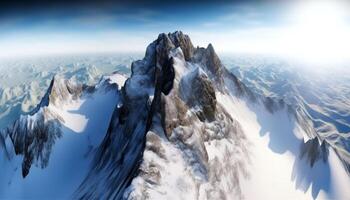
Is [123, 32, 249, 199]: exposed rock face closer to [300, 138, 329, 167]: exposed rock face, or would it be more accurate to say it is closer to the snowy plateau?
the snowy plateau

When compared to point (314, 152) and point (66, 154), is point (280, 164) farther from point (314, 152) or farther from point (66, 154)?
point (66, 154)

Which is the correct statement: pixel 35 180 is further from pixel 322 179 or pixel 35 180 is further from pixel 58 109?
pixel 322 179

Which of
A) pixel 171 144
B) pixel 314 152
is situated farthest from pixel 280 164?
pixel 171 144

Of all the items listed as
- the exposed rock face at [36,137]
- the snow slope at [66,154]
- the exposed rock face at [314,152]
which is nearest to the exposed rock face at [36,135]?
the exposed rock face at [36,137]

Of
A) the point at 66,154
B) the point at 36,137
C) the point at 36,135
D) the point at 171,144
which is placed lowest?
the point at 66,154

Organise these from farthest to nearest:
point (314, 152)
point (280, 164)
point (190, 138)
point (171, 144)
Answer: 1. point (314, 152)
2. point (280, 164)
3. point (190, 138)
4. point (171, 144)

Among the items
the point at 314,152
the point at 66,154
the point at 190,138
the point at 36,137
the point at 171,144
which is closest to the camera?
the point at 171,144

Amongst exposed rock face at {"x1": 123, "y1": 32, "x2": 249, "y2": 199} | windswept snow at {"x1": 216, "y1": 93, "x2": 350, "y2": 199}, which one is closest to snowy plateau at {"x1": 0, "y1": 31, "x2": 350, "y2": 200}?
exposed rock face at {"x1": 123, "y1": 32, "x2": 249, "y2": 199}

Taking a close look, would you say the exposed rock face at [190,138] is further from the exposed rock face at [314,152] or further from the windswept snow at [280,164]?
the exposed rock face at [314,152]
